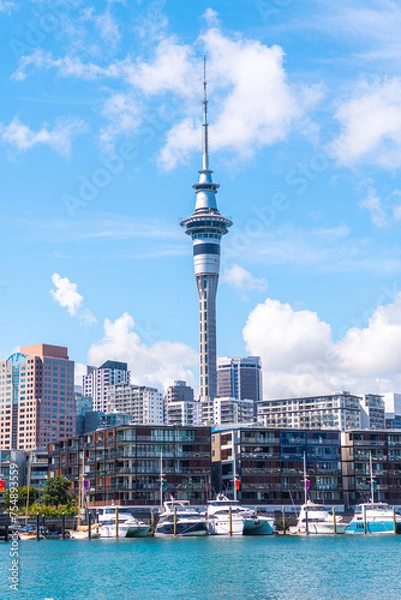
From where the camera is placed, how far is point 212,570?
102250mm

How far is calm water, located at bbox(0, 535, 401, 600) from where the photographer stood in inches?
3374

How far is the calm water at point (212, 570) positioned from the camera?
85.7m

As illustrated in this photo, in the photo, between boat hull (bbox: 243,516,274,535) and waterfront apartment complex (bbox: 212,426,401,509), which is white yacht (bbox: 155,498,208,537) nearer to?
boat hull (bbox: 243,516,274,535)

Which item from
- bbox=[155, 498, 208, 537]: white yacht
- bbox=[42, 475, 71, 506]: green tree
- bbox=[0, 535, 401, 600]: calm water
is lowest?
bbox=[0, 535, 401, 600]: calm water

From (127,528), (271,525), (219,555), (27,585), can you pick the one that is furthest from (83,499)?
(27,585)

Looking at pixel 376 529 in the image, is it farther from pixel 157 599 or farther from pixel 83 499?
pixel 157 599

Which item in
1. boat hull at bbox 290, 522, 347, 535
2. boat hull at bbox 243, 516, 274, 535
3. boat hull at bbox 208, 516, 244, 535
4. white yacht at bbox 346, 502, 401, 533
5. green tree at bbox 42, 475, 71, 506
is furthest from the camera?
green tree at bbox 42, 475, 71, 506

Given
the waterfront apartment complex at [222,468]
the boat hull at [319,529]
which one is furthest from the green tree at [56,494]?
the boat hull at [319,529]

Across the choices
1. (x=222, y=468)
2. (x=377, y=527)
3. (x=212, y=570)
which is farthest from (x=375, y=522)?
(x=212, y=570)

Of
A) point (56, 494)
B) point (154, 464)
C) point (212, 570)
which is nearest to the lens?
point (212, 570)

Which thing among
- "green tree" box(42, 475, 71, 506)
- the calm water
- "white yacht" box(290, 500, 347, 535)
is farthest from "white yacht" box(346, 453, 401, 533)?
"green tree" box(42, 475, 71, 506)

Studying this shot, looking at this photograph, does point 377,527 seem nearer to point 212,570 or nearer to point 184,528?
point 184,528

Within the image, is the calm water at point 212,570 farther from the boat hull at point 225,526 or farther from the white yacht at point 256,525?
the boat hull at point 225,526

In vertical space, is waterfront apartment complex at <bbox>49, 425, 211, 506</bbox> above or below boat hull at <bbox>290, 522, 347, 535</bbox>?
above
